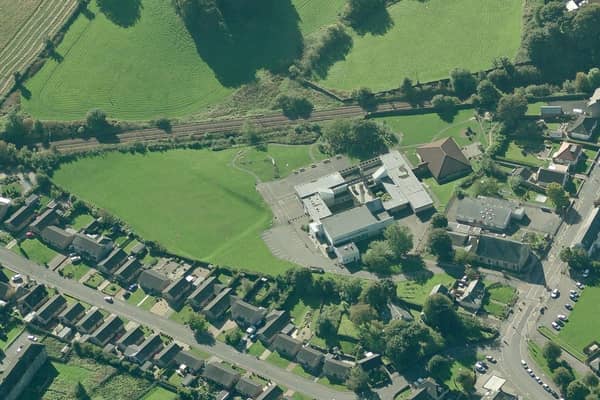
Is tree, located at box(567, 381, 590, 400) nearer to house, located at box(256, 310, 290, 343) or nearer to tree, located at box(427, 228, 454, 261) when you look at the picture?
tree, located at box(427, 228, 454, 261)

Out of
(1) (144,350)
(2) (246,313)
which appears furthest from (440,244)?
(1) (144,350)

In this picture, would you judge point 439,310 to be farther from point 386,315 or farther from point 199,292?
point 199,292

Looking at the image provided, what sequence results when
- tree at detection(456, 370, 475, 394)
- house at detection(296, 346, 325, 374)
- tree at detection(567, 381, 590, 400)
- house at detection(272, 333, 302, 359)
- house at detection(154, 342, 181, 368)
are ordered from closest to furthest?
tree at detection(567, 381, 590, 400)
tree at detection(456, 370, 475, 394)
house at detection(296, 346, 325, 374)
house at detection(272, 333, 302, 359)
house at detection(154, 342, 181, 368)

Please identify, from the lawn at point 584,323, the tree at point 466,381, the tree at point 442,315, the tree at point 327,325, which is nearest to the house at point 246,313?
the tree at point 327,325

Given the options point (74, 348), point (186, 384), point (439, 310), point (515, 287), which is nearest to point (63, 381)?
point (74, 348)

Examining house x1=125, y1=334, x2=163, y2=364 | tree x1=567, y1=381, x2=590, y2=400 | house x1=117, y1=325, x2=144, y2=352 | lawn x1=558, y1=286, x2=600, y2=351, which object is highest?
house x1=117, y1=325, x2=144, y2=352

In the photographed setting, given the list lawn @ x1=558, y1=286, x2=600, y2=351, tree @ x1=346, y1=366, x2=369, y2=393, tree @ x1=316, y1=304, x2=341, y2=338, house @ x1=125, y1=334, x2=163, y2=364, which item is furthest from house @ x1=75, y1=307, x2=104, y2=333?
lawn @ x1=558, y1=286, x2=600, y2=351

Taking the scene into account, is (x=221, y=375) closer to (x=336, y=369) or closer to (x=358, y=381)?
(x=336, y=369)
